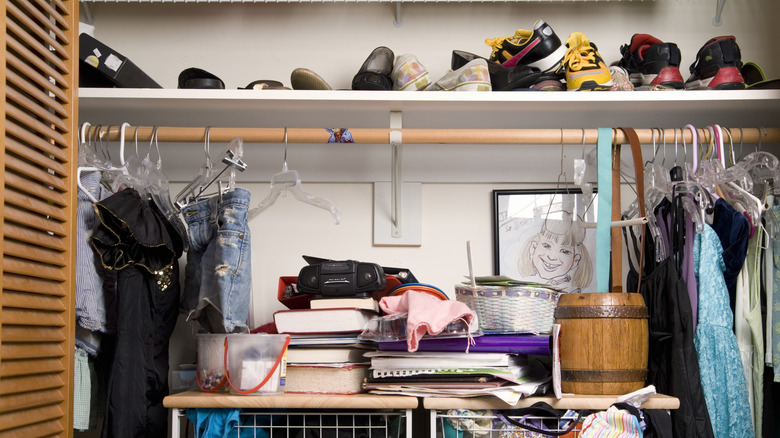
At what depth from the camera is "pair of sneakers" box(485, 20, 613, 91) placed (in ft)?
6.42

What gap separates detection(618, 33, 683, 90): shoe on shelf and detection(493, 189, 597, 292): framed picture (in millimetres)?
357

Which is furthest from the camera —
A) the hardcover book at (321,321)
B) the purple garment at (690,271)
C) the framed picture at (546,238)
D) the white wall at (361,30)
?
the white wall at (361,30)

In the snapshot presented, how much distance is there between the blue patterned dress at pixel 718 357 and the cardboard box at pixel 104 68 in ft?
4.86

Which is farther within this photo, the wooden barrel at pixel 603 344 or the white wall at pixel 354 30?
the white wall at pixel 354 30

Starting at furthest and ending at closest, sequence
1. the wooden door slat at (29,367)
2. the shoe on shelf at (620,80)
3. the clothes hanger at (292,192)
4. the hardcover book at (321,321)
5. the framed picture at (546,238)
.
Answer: the framed picture at (546,238) < the shoe on shelf at (620,80) < the clothes hanger at (292,192) < the hardcover book at (321,321) < the wooden door slat at (29,367)

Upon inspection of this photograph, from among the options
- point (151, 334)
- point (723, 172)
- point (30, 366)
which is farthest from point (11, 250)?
point (723, 172)

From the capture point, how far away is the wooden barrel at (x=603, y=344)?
62.3 inches

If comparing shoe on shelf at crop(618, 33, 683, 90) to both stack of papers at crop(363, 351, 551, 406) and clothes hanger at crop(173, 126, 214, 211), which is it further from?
clothes hanger at crop(173, 126, 214, 211)

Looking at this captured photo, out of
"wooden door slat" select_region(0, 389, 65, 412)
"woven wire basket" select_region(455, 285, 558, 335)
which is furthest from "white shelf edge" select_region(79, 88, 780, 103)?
"wooden door slat" select_region(0, 389, 65, 412)

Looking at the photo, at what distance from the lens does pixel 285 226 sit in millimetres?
2197

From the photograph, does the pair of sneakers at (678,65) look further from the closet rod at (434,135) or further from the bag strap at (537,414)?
the bag strap at (537,414)

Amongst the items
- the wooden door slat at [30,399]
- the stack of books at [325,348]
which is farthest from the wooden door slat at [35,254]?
the stack of books at [325,348]

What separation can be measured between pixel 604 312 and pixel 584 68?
704mm

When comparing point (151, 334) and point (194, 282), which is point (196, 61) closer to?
point (194, 282)
